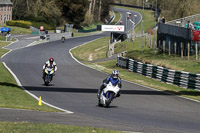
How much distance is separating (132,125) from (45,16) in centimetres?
9289

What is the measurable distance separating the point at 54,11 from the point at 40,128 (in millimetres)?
94341

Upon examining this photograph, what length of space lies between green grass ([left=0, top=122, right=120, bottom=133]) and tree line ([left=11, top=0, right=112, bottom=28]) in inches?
3631

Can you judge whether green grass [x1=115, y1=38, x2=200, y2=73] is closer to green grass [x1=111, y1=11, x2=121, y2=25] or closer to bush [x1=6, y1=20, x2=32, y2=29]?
bush [x1=6, y1=20, x2=32, y2=29]

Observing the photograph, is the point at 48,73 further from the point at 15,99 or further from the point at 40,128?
the point at 40,128

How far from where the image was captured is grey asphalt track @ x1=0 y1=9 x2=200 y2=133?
14273 mm

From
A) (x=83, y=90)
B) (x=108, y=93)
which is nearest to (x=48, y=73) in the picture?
(x=83, y=90)

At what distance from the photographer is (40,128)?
12.0 metres

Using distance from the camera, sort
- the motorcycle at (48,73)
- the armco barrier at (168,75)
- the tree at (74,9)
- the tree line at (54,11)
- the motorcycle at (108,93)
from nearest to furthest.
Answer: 1. the motorcycle at (108,93)
2. the motorcycle at (48,73)
3. the armco barrier at (168,75)
4. the tree line at (54,11)
5. the tree at (74,9)

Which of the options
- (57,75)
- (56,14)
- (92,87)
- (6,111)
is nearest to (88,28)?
(56,14)

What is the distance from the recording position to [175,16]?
7075 cm

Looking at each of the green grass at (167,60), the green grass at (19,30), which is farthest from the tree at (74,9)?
the green grass at (167,60)

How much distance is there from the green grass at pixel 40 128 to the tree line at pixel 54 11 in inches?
3631

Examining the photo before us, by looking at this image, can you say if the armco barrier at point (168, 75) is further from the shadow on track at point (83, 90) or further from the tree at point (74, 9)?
the tree at point (74, 9)

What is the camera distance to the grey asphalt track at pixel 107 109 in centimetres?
1427
